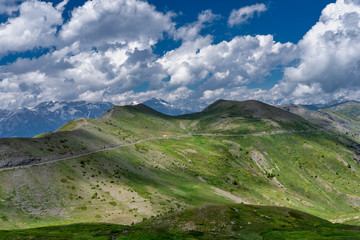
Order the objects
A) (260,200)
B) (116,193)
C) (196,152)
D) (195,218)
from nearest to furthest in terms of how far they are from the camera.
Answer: (195,218) < (116,193) < (260,200) < (196,152)

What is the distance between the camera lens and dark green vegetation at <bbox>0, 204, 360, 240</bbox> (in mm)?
35259

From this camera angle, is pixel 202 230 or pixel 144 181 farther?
pixel 144 181

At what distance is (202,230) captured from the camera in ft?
130

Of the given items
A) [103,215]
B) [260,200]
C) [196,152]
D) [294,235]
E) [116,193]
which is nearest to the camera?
[294,235]

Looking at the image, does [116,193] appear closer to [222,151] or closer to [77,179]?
[77,179]

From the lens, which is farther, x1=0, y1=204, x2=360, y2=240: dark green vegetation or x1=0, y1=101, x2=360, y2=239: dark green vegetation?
x1=0, y1=101, x2=360, y2=239: dark green vegetation

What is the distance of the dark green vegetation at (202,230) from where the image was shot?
3526cm

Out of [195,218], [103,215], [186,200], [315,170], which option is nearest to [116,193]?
[103,215]

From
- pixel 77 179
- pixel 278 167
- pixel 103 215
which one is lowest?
pixel 103 215

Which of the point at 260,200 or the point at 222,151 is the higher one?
the point at 222,151

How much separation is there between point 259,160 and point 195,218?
148 meters

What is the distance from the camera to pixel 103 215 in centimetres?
5481

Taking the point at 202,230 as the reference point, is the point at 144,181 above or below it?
below

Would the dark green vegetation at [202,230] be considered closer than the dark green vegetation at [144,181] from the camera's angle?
Yes
